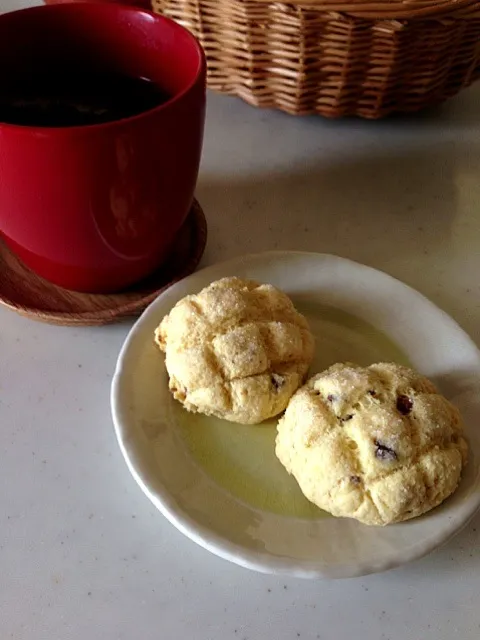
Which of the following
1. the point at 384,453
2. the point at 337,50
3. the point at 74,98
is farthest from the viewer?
the point at 337,50

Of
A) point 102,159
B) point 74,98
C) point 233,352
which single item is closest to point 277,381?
point 233,352

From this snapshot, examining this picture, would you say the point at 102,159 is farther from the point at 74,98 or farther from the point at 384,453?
the point at 384,453

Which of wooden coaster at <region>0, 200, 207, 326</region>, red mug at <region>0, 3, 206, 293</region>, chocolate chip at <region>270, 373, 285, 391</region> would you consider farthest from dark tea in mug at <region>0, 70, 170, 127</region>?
chocolate chip at <region>270, 373, 285, 391</region>

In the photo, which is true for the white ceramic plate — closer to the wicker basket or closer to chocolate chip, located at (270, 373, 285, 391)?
chocolate chip, located at (270, 373, 285, 391)

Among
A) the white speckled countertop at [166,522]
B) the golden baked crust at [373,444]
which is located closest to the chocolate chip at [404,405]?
the golden baked crust at [373,444]

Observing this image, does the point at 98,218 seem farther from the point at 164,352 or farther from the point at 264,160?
the point at 264,160

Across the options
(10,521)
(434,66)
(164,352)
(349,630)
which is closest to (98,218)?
(164,352)
